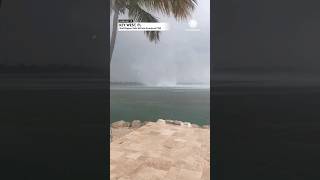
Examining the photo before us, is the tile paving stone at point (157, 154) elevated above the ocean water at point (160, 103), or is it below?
below

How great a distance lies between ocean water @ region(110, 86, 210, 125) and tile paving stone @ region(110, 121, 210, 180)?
61 millimetres

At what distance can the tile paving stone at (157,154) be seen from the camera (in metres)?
1.65

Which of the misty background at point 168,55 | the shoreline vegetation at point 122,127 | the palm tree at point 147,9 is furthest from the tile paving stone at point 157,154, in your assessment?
the palm tree at point 147,9

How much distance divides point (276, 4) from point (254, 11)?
0.40 feet

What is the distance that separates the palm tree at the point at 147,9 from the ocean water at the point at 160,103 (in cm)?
30

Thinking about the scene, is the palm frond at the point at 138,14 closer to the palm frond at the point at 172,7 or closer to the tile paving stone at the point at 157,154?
the palm frond at the point at 172,7

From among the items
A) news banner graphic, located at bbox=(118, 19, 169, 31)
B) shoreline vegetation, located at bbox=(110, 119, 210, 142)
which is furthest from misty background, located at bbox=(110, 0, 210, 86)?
shoreline vegetation, located at bbox=(110, 119, 210, 142)

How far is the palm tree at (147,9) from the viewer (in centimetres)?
165

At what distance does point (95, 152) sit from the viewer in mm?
1782

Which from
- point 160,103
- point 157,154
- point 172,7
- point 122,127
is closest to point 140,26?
point 172,7

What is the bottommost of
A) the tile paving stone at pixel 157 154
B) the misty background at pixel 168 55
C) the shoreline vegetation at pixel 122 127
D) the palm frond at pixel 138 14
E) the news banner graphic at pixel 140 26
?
the tile paving stone at pixel 157 154

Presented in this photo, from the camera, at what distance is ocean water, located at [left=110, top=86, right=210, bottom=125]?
1.64 m

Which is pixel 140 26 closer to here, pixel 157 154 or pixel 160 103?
pixel 160 103

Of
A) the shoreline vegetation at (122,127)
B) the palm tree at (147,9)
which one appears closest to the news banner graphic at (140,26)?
the palm tree at (147,9)
